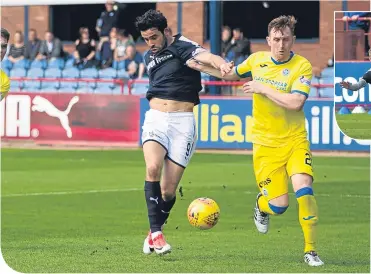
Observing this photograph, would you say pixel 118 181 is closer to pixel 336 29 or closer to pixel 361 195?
pixel 361 195

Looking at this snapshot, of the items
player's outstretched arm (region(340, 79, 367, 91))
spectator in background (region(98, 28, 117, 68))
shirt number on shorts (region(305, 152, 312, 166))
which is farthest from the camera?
spectator in background (region(98, 28, 117, 68))

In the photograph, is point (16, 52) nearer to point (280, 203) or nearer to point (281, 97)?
point (280, 203)

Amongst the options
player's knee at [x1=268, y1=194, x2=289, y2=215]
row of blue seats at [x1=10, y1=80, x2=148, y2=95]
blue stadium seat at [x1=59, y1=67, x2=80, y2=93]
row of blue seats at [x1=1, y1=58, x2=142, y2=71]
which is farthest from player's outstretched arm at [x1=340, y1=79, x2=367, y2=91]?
row of blue seats at [x1=1, y1=58, x2=142, y2=71]

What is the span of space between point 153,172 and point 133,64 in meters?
18.1

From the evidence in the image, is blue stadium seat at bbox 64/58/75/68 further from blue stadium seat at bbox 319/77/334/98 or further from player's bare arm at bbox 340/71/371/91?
player's bare arm at bbox 340/71/371/91

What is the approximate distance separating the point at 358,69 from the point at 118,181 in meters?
10.8

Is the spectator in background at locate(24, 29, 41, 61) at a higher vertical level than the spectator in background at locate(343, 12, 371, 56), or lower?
higher

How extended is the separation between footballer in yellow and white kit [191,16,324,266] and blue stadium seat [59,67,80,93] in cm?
1832

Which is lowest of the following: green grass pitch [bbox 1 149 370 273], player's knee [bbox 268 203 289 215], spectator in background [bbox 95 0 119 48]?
green grass pitch [bbox 1 149 370 273]

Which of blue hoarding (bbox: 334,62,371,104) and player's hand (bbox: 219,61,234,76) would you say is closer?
blue hoarding (bbox: 334,62,371,104)

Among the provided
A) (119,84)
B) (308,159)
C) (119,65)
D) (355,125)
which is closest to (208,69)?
(308,159)

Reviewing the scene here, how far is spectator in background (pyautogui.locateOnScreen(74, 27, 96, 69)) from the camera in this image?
3078 cm

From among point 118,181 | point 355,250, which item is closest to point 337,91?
point 355,250

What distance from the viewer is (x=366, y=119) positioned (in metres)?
8.84
